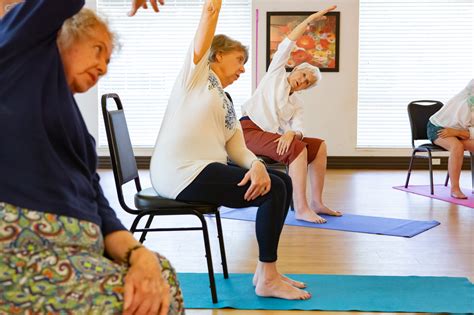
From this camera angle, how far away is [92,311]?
1.16 m

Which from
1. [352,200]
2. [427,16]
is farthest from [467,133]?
[427,16]

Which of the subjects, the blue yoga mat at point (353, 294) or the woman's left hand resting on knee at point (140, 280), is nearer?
the woman's left hand resting on knee at point (140, 280)

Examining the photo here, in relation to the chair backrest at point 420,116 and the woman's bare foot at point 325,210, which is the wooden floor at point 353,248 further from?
the chair backrest at point 420,116

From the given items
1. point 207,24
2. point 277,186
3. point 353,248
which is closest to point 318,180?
point 353,248

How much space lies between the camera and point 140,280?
124 cm

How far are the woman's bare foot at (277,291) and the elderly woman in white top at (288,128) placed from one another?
1.64 meters

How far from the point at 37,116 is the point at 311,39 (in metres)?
6.59

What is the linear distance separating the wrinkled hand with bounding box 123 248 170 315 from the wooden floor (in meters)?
1.29

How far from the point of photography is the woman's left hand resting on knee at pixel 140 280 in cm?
121

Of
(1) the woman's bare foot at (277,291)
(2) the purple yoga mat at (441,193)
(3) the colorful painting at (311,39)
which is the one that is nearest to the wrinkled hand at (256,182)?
(1) the woman's bare foot at (277,291)

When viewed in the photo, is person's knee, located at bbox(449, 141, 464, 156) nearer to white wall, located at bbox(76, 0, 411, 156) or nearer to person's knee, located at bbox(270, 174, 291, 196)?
white wall, located at bbox(76, 0, 411, 156)

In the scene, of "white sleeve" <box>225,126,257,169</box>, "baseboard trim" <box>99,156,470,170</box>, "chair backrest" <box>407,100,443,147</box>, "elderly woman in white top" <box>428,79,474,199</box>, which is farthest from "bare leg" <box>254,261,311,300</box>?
"baseboard trim" <box>99,156,470,170</box>

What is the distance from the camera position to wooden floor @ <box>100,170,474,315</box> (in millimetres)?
3186

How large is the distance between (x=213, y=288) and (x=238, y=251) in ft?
2.90
